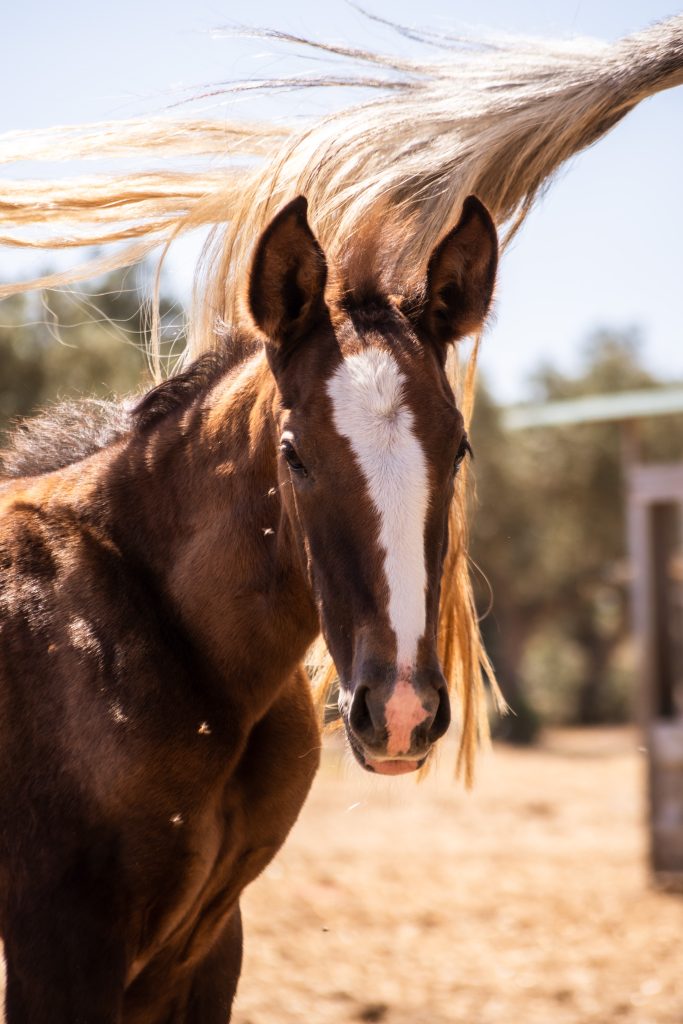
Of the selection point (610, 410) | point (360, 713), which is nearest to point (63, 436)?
point (360, 713)

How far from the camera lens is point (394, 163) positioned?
3104mm

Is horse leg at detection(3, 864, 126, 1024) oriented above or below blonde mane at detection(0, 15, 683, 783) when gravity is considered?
below

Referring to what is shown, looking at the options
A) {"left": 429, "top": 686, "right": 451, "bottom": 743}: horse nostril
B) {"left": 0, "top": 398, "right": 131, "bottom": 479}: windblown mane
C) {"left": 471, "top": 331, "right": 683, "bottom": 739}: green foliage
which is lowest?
{"left": 471, "top": 331, "right": 683, "bottom": 739}: green foliage

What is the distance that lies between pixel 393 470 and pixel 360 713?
1.59ft

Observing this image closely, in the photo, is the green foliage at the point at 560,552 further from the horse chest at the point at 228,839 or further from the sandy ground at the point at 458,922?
the horse chest at the point at 228,839

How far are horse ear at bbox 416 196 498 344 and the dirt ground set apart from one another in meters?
1.14

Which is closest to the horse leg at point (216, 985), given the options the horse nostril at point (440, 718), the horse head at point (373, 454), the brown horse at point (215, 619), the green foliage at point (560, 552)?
the brown horse at point (215, 619)

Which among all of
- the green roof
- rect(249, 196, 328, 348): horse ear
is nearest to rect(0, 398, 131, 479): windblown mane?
rect(249, 196, 328, 348): horse ear

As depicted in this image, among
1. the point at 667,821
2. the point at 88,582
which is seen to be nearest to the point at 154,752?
the point at 88,582

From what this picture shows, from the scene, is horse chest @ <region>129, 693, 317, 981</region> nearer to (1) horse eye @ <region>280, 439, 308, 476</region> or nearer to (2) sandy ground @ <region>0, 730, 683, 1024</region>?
(2) sandy ground @ <region>0, 730, 683, 1024</region>

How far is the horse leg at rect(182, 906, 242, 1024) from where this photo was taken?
2.88m

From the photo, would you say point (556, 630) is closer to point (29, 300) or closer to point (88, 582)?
point (29, 300)

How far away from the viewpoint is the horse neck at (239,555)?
264 centimetres

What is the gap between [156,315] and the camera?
10.8 feet
